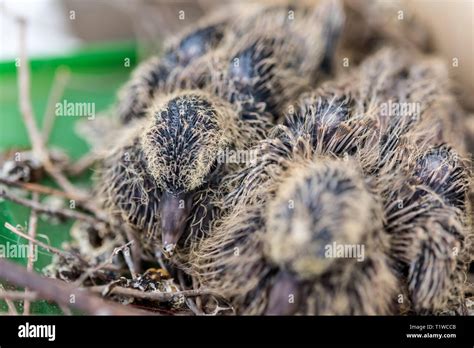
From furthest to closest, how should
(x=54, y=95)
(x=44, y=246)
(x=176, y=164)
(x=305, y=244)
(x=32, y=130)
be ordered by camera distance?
(x=54, y=95)
(x=32, y=130)
(x=44, y=246)
(x=176, y=164)
(x=305, y=244)

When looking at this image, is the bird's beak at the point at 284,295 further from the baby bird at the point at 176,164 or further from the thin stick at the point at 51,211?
the thin stick at the point at 51,211

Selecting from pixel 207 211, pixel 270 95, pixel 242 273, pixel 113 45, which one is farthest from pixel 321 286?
pixel 113 45

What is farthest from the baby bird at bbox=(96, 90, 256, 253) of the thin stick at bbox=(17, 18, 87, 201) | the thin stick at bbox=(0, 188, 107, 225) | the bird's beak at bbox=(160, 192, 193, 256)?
the thin stick at bbox=(17, 18, 87, 201)

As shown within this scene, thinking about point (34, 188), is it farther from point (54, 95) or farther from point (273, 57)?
point (273, 57)

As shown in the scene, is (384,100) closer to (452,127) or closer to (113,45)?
(452,127)

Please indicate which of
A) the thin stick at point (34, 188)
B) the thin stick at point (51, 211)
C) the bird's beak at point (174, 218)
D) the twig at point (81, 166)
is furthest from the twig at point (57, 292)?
the twig at point (81, 166)

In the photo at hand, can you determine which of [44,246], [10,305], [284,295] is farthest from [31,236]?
[284,295]
